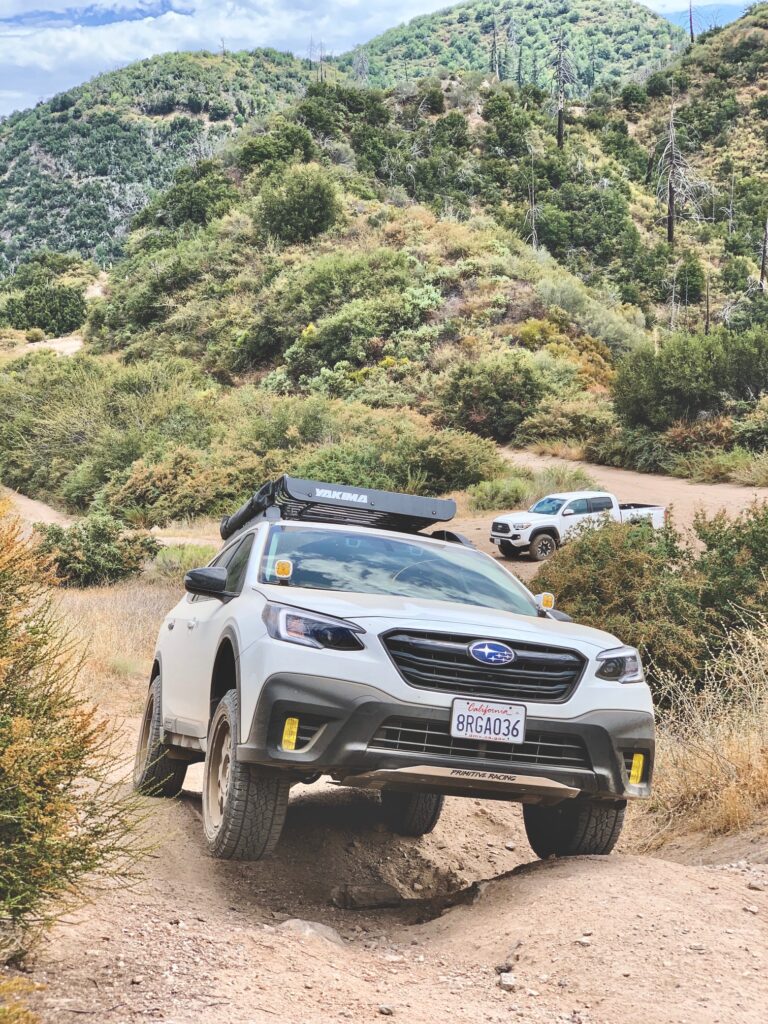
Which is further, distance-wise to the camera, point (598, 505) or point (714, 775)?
point (598, 505)

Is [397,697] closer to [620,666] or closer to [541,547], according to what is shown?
[620,666]

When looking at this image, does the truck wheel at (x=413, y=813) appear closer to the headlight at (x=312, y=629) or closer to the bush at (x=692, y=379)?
the headlight at (x=312, y=629)

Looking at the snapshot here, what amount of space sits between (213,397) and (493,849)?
41.4 m

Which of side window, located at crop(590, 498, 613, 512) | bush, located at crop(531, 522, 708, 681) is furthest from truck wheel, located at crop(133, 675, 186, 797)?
side window, located at crop(590, 498, 613, 512)

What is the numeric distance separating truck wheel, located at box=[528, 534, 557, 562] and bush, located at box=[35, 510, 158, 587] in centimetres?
869

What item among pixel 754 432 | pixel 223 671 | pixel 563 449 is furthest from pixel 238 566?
pixel 563 449

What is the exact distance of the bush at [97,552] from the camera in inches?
987

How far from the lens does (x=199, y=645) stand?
6.73 metres

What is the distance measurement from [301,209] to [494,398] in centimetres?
2387

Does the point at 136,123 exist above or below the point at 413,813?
above

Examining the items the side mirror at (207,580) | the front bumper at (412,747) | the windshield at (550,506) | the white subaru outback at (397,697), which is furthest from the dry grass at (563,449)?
the front bumper at (412,747)

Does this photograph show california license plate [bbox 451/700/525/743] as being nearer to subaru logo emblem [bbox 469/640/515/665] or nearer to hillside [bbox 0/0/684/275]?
subaru logo emblem [bbox 469/640/515/665]

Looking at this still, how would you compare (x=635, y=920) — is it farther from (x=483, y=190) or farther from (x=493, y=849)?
(x=483, y=190)

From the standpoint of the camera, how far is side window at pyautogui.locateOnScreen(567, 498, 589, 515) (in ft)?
85.8
